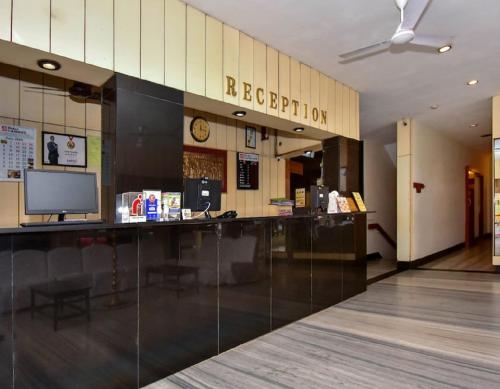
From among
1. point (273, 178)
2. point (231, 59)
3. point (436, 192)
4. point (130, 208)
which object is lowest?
point (130, 208)

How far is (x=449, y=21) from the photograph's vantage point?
3.72 m

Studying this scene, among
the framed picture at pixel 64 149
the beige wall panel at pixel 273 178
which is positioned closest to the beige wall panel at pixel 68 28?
the framed picture at pixel 64 149

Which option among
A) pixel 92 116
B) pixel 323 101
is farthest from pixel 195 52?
pixel 323 101

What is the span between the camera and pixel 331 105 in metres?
5.28

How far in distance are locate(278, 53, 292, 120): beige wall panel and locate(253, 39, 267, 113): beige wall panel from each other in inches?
11.6

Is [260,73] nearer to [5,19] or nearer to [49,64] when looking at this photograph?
[49,64]

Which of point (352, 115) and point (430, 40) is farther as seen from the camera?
point (352, 115)

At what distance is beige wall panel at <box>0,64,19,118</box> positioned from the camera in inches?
147

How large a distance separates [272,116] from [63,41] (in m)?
2.41

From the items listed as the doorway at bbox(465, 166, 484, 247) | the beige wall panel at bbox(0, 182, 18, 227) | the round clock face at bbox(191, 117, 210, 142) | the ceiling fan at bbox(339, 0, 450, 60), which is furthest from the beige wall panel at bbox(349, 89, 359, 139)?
the doorway at bbox(465, 166, 484, 247)

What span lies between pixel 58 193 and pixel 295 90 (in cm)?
323

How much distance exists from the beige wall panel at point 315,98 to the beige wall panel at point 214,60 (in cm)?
173

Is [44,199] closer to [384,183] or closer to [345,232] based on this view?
[345,232]

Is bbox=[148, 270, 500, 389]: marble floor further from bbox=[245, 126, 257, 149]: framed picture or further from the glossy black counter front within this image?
bbox=[245, 126, 257, 149]: framed picture
